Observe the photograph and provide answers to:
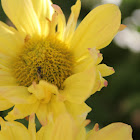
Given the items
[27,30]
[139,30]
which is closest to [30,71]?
[27,30]

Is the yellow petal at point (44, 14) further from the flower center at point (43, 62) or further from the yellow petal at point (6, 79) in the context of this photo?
the yellow petal at point (6, 79)

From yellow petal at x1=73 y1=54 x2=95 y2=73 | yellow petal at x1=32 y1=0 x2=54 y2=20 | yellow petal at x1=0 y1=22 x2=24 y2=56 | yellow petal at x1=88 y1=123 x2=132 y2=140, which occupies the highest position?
yellow petal at x1=32 y1=0 x2=54 y2=20

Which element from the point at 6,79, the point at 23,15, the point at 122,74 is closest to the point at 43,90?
the point at 6,79

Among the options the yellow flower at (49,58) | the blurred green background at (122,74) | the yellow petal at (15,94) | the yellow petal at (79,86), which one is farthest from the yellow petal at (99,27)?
the blurred green background at (122,74)

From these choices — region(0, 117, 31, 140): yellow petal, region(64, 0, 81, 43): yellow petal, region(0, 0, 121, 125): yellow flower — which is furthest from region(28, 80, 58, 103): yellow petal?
region(64, 0, 81, 43): yellow petal

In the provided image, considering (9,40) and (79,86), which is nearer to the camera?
(79,86)

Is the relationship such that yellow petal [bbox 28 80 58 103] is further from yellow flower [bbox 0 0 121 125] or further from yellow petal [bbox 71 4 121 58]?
yellow petal [bbox 71 4 121 58]

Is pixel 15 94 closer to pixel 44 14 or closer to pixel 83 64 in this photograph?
pixel 83 64

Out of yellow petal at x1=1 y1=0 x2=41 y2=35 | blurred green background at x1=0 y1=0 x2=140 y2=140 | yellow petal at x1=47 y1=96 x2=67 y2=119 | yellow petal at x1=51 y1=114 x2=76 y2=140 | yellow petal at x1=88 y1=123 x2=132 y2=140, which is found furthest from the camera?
blurred green background at x1=0 y1=0 x2=140 y2=140
